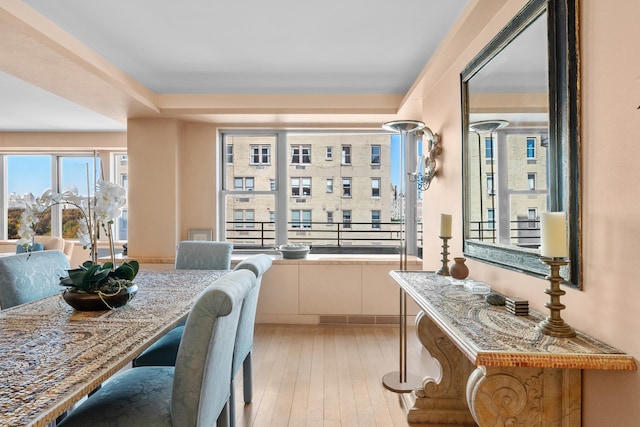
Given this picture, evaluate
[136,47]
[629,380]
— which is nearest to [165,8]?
[136,47]

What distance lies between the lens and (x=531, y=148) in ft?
5.31

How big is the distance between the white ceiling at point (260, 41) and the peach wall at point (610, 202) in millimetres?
1144

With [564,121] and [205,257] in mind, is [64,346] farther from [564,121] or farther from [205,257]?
[564,121]

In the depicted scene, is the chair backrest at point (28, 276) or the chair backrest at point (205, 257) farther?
the chair backrest at point (205, 257)

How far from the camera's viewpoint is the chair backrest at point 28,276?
81.3 inches

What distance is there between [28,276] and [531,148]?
279cm

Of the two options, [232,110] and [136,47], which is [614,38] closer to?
[136,47]

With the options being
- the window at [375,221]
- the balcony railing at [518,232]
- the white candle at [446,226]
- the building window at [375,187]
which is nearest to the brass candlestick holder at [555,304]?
the balcony railing at [518,232]

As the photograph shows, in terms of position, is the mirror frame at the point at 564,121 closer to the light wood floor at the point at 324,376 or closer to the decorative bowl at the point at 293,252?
the light wood floor at the point at 324,376

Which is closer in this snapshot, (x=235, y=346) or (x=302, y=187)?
(x=235, y=346)

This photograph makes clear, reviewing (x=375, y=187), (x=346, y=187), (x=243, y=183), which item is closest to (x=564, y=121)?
(x=243, y=183)

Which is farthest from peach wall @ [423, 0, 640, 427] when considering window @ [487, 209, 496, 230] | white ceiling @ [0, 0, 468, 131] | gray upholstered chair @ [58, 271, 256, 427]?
gray upholstered chair @ [58, 271, 256, 427]

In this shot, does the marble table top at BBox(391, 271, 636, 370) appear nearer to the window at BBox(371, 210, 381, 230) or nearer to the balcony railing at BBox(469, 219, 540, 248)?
the balcony railing at BBox(469, 219, 540, 248)

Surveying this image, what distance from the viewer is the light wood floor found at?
7.29 ft
